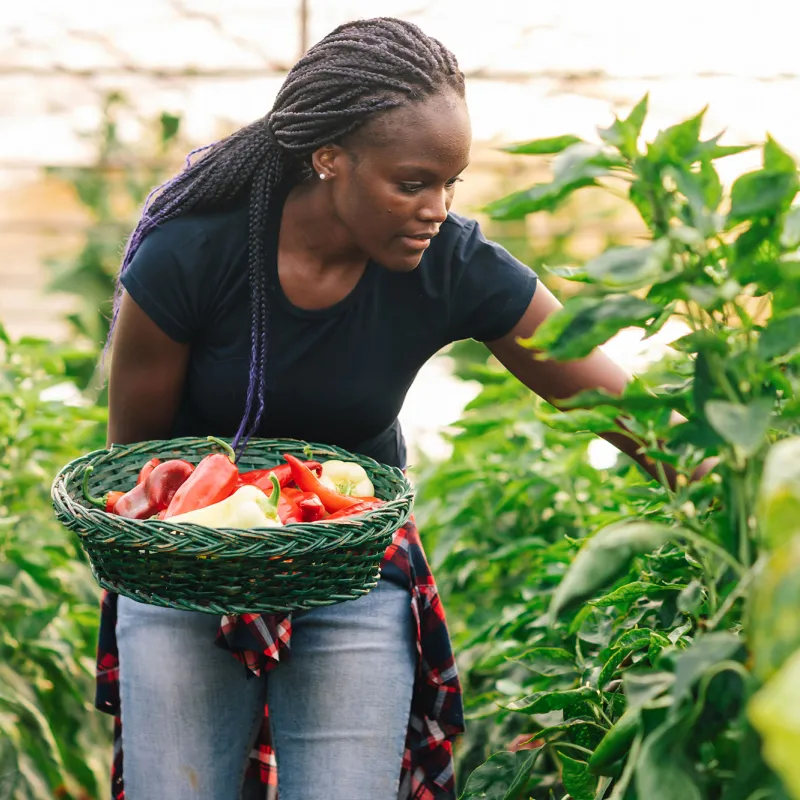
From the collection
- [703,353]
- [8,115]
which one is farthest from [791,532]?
[8,115]

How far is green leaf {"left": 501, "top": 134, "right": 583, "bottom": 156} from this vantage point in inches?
39.7

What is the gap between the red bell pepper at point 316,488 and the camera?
164 cm

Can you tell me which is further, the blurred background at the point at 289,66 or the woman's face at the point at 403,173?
the blurred background at the point at 289,66

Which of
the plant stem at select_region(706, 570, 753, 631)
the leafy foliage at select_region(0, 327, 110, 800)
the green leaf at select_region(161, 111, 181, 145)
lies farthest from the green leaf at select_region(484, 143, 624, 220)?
the green leaf at select_region(161, 111, 181, 145)

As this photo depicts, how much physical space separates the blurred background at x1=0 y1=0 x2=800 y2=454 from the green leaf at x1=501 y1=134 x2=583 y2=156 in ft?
12.8

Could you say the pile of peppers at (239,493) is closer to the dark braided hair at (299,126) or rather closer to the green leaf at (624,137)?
the dark braided hair at (299,126)

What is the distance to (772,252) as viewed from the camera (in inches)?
40.1

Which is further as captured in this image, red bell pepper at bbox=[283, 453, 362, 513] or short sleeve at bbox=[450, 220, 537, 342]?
short sleeve at bbox=[450, 220, 537, 342]

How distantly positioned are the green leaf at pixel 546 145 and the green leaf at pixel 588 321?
0.46 ft

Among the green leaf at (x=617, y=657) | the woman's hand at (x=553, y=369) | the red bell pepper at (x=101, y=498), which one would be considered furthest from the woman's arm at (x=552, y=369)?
the red bell pepper at (x=101, y=498)

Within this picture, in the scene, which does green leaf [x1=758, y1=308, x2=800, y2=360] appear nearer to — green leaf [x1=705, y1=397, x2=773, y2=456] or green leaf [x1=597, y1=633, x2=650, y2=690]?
green leaf [x1=705, y1=397, x2=773, y2=456]

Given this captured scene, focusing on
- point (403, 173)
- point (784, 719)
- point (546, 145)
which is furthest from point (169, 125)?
point (784, 719)

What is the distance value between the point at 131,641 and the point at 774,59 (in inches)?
194

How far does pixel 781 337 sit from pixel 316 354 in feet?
3.15
